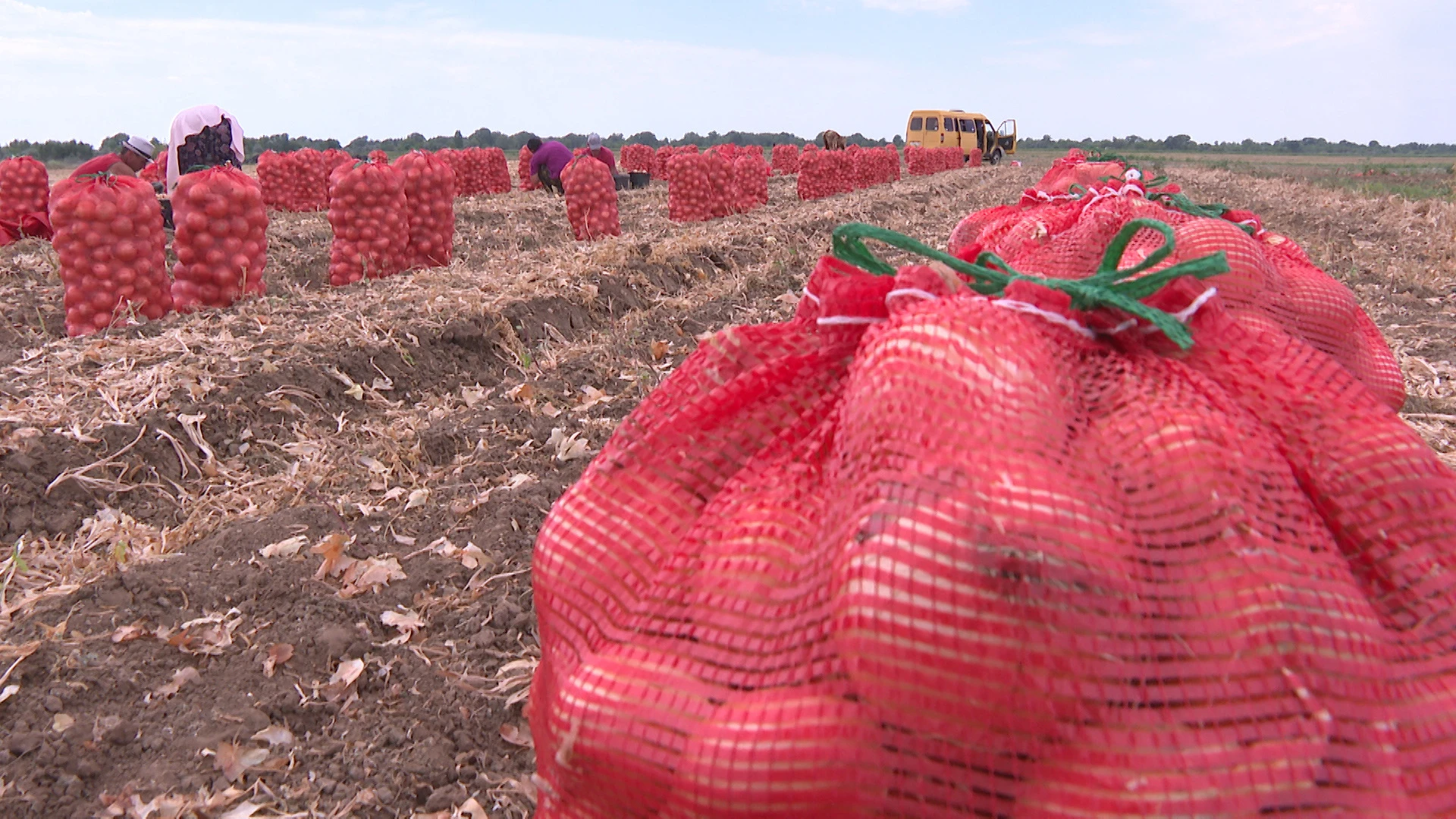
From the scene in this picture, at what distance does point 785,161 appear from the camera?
3111cm

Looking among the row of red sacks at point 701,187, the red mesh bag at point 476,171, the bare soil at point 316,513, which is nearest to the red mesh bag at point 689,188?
the row of red sacks at point 701,187

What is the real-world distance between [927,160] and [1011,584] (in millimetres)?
Result: 37530

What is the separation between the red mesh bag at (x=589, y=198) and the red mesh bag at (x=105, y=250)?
485 cm

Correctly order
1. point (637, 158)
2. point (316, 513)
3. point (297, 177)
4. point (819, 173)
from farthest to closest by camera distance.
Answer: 1. point (637, 158)
2. point (819, 173)
3. point (297, 177)
4. point (316, 513)

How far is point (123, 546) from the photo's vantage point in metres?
2.98

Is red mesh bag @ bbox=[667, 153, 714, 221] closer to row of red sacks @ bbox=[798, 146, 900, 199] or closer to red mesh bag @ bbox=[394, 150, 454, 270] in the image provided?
red mesh bag @ bbox=[394, 150, 454, 270]

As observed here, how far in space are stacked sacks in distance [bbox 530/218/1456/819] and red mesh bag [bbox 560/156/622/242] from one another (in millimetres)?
9036

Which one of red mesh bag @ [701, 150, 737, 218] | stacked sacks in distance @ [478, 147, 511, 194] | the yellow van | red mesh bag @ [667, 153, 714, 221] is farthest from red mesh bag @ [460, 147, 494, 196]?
the yellow van

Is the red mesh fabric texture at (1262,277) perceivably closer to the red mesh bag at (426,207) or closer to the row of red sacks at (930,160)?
the red mesh bag at (426,207)

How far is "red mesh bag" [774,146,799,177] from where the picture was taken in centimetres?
3070

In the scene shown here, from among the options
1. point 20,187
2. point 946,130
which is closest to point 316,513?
point 20,187

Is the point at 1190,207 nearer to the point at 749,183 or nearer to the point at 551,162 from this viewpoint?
the point at 749,183

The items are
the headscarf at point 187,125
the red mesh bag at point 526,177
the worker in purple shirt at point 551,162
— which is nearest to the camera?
the headscarf at point 187,125

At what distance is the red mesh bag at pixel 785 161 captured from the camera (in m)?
30.7
